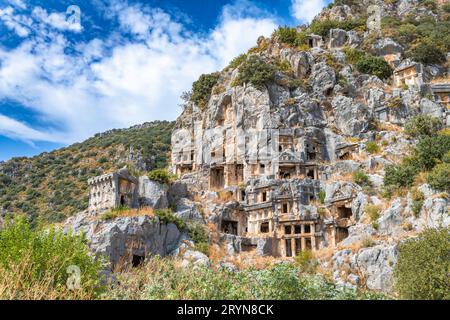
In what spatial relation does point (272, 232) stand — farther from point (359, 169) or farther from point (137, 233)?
point (137, 233)

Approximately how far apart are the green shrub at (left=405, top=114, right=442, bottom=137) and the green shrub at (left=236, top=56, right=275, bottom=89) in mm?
19472

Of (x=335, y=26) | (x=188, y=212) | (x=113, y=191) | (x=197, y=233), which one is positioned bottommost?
(x=197, y=233)

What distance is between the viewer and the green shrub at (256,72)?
2232 inches

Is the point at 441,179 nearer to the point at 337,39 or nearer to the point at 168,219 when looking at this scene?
the point at 168,219

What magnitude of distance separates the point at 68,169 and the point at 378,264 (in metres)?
82.2

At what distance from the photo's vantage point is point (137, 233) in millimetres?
34844

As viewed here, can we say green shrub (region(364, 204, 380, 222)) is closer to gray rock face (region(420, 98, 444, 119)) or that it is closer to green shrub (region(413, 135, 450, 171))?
green shrub (region(413, 135, 450, 171))

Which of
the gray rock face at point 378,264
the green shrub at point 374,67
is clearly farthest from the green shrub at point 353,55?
the gray rock face at point 378,264

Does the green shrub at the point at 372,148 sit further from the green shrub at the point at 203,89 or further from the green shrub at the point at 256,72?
the green shrub at the point at 203,89

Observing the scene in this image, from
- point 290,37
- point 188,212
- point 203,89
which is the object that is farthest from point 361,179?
point 290,37

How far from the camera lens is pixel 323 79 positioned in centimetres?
5972

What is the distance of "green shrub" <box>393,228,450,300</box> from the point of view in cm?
1728
